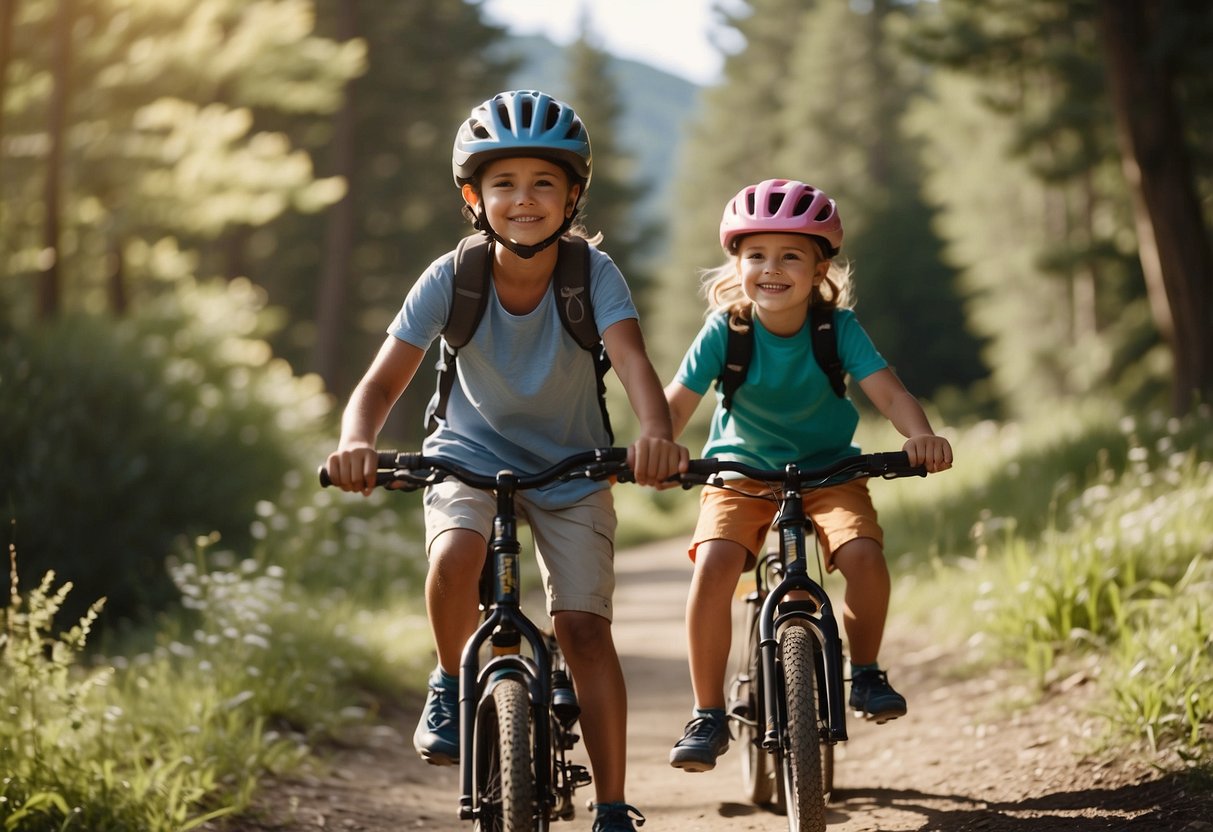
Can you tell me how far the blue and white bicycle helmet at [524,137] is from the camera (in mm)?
4031

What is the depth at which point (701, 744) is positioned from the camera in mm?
4246

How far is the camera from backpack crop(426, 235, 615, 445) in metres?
4.13

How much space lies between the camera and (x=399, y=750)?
6.54 meters

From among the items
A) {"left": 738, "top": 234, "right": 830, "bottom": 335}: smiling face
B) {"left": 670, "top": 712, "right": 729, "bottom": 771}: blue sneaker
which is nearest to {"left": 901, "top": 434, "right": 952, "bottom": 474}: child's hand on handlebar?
{"left": 738, "top": 234, "right": 830, "bottom": 335}: smiling face

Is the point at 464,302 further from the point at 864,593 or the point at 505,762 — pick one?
the point at 864,593

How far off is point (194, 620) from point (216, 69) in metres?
6.32

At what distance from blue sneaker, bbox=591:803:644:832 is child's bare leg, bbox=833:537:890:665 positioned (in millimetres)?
1047

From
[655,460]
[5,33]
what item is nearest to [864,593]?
[655,460]

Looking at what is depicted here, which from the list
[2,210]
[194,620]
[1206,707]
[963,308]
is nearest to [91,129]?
[2,210]

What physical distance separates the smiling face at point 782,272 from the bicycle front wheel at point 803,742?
1.28m

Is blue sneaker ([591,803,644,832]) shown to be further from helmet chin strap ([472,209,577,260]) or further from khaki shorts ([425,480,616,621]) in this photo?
helmet chin strap ([472,209,577,260])

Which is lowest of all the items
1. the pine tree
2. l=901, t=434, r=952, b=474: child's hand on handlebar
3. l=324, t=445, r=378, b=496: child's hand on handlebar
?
l=324, t=445, r=378, b=496: child's hand on handlebar

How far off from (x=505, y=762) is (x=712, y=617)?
1.24m

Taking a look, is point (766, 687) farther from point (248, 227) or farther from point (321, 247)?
point (321, 247)
